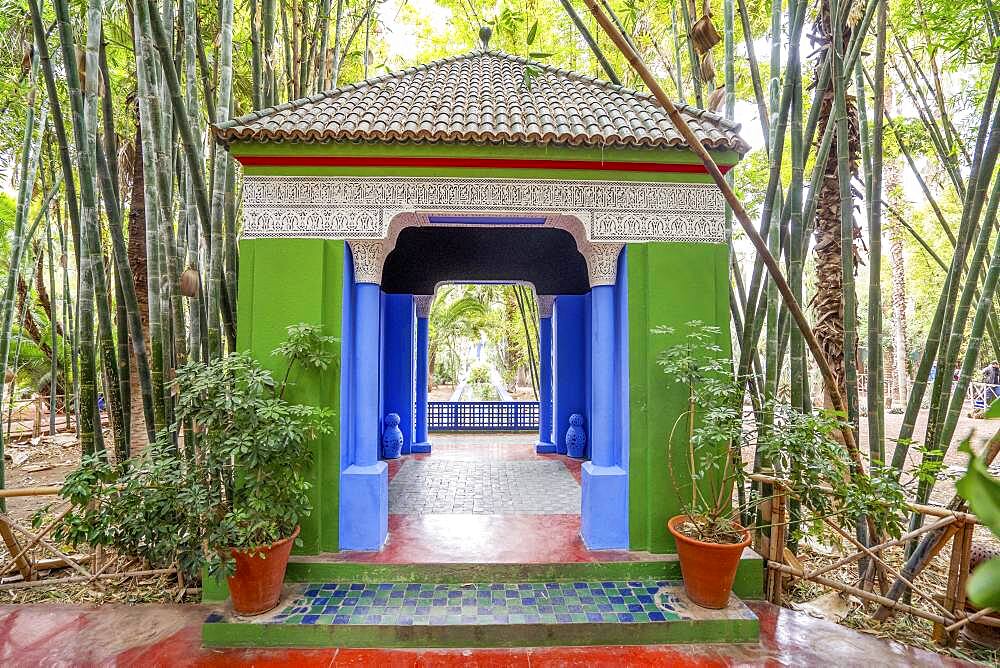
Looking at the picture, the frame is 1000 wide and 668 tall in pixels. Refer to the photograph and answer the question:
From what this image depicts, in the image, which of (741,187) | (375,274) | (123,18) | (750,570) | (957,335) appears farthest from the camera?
(741,187)

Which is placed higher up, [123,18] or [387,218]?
[123,18]

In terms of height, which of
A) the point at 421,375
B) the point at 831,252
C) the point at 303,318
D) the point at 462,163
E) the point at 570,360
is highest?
the point at 462,163

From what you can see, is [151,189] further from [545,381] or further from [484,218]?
[545,381]

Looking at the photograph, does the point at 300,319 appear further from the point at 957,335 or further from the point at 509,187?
the point at 957,335

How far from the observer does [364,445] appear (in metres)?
4.12

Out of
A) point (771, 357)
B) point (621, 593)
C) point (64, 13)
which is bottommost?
point (621, 593)

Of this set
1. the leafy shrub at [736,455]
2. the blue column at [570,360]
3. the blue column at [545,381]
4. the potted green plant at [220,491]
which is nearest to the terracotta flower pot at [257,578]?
the potted green plant at [220,491]

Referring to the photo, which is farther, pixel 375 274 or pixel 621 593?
pixel 375 274

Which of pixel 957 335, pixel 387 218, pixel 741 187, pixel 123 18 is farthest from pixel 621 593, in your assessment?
pixel 741 187

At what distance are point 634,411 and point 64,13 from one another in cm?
493

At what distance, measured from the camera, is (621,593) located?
3.70 m

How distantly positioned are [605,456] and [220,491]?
110 inches

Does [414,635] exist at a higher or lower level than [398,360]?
lower

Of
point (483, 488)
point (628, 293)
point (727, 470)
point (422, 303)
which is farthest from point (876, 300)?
point (422, 303)
